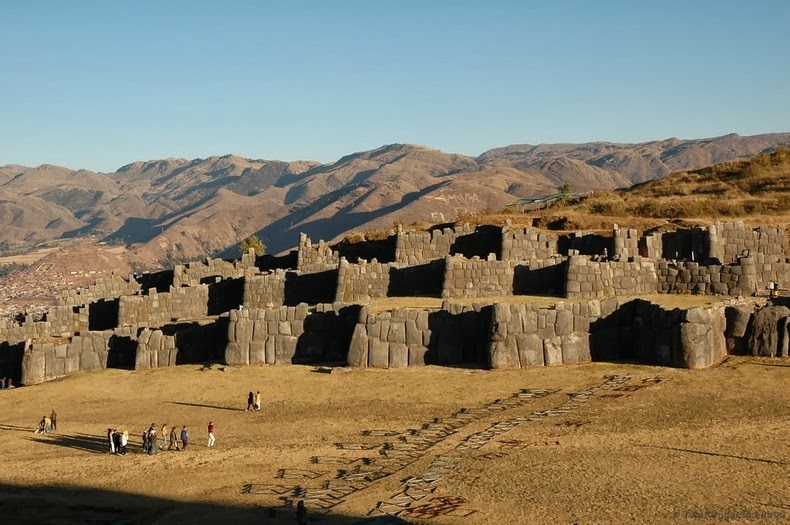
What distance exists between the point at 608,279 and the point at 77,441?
2290 cm

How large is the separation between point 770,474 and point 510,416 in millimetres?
8638

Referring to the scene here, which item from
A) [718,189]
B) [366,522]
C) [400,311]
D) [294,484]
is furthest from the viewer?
[718,189]

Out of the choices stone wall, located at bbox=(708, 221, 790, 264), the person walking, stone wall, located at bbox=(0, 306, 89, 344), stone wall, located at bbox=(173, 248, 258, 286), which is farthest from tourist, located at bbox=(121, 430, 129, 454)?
stone wall, located at bbox=(708, 221, 790, 264)

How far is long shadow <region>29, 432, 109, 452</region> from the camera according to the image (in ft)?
98.5

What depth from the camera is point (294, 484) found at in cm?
2397

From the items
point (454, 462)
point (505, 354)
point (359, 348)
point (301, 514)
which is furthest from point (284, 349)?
point (301, 514)

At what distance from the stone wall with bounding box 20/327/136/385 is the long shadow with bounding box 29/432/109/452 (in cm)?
928

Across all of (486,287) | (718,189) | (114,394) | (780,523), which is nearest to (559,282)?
(486,287)

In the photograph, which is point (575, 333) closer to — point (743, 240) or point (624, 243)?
point (624, 243)

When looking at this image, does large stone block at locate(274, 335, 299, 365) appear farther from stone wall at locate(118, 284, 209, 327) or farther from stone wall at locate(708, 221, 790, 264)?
stone wall at locate(708, 221, 790, 264)

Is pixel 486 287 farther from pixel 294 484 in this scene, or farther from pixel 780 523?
pixel 780 523

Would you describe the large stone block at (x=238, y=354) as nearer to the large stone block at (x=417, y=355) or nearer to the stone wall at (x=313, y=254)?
the large stone block at (x=417, y=355)

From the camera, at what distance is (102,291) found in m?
57.2

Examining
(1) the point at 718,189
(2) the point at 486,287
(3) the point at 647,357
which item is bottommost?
(3) the point at 647,357
